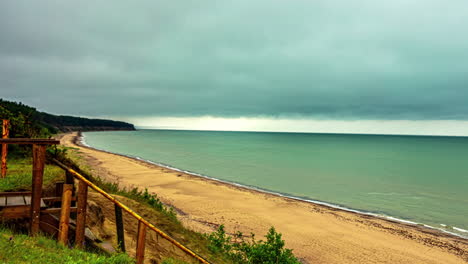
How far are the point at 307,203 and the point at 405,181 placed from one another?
23.7 m

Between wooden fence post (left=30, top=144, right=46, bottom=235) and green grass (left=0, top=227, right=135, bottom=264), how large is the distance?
0.31 m

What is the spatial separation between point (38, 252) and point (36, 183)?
1356mm

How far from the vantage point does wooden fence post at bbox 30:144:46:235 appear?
5.36 m

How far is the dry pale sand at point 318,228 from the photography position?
13.4 m

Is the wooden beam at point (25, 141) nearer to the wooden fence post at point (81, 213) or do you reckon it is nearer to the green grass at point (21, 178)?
the wooden fence post at point (81, 213)

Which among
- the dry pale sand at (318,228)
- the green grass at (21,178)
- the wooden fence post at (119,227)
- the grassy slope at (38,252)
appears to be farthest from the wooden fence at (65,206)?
the dry pale sand at (318,228)

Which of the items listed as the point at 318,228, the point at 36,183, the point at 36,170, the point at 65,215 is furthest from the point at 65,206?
the point at 318,228

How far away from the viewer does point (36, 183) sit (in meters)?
5.43

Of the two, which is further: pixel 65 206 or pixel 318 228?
pixel 318 228

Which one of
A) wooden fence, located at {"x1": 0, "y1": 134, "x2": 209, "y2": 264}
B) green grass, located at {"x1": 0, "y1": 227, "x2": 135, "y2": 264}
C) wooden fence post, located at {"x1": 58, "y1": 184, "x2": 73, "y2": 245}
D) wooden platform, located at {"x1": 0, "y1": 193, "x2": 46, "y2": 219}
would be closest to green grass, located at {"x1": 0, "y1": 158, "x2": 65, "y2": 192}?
wooden platform, located at {"x1": 0, "y1": 193, "x2": 46, "y2": 219}

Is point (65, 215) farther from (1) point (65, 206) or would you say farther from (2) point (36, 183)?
(2) point (36, 183)

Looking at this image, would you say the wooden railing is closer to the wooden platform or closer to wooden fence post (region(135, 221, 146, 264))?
the wooden platform

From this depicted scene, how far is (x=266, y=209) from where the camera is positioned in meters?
20.1

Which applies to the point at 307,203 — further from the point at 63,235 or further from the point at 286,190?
the point at 63,235
